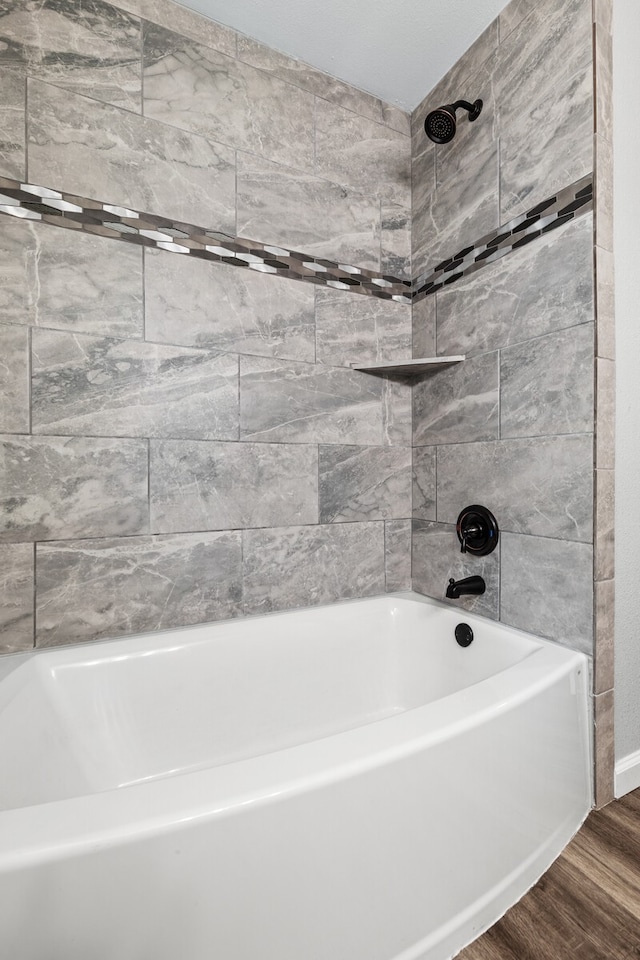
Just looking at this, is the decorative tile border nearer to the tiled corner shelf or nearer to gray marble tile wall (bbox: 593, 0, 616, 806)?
gray marble tile wall (bbox: 593, 0, 616, 806)

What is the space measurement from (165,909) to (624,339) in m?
1.73

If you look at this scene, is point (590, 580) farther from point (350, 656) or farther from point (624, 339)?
point (350, 656)

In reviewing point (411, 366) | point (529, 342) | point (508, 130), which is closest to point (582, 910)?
point (529, 342)

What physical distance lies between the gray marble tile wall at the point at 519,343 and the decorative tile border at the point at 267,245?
4 centimetres

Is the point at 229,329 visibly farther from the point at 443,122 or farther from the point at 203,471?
the point at 443,122

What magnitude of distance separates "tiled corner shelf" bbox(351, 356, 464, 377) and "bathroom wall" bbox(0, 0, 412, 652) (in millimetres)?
51

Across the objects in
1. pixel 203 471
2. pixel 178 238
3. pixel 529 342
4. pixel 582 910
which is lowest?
pixel 582 910

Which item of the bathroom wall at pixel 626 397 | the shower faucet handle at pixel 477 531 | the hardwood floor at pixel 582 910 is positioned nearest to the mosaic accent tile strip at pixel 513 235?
the bathroom wall at pixel 626 397

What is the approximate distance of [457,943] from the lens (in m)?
0.98

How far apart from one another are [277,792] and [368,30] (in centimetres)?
240

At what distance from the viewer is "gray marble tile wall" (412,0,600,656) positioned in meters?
1.36

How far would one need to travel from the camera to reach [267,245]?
5.71 feet

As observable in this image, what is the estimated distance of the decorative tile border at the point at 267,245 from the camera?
1378mm

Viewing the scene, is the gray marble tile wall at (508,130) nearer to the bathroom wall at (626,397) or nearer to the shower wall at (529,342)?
the shower wall at (529,342)
